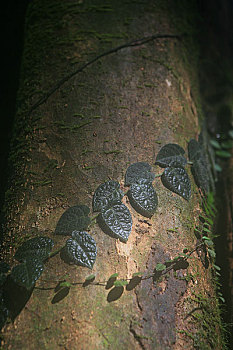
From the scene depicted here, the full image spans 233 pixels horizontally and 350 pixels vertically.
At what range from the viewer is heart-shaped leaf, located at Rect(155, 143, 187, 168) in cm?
132

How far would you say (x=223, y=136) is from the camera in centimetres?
222

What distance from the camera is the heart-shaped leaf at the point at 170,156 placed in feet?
4.33

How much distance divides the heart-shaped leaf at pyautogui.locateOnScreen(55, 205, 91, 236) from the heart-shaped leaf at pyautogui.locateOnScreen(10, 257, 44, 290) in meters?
0.14

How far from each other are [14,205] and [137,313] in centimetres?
70

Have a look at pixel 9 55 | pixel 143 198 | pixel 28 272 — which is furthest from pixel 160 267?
pixel 9 55

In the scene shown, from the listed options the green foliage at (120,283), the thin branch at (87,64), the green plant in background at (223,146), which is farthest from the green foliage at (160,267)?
the green plant in background at (223,146)

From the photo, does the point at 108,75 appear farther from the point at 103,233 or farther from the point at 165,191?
the point at 103,233

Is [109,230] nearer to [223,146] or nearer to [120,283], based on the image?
[120,283]

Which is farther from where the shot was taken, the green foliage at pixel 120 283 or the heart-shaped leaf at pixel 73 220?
the heart-shaped leaf at pixel 73 220

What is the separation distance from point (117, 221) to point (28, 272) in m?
0.38

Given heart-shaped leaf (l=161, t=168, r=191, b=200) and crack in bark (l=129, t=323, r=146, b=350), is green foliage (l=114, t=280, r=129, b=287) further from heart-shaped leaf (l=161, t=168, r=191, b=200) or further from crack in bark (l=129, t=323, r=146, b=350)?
heart-shaped leaf (l=161, t=168, r=191, b=200)

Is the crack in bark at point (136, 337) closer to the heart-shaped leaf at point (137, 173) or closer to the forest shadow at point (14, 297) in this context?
the forest shadow at point (14, 297)

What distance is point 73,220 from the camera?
44.4 inches

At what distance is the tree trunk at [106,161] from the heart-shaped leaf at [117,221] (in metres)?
0.03
